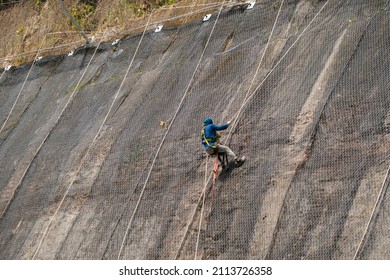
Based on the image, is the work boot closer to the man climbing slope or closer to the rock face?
the man climbing slope

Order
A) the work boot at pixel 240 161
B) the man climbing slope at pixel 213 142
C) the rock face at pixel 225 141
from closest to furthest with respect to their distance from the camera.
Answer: the rock face at pixel 225 141, the man climbing slope at pixel 213 142, the work boot at pixel 240 161

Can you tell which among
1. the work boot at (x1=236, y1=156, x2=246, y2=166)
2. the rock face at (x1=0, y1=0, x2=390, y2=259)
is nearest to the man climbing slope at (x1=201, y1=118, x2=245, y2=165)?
the work boot at (x1=236, y1=156, x2=246, y2=166)

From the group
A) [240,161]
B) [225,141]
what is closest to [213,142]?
[240,161]

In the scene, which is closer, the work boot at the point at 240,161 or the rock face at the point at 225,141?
the rock face at the point at 225,141

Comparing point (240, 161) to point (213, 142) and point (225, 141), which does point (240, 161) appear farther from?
point (225, 141)

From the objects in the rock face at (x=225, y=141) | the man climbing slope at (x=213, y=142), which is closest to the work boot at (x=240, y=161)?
the man climbing slope at (x=213, y=142)

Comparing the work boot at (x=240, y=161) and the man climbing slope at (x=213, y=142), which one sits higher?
the man climbing slope at (x=213, y=142)

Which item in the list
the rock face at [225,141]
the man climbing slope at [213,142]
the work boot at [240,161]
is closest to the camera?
the rock face at [225,141]

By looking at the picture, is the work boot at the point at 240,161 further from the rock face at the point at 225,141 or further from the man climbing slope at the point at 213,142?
the rock face at the point at 225,141

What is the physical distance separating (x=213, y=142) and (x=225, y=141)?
0.85 metres

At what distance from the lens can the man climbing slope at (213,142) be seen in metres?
10.2

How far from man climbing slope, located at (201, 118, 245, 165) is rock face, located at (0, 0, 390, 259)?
A: 32 cm

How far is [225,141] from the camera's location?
1109 centimetres

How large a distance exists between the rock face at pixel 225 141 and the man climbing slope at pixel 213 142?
324 millimetres
